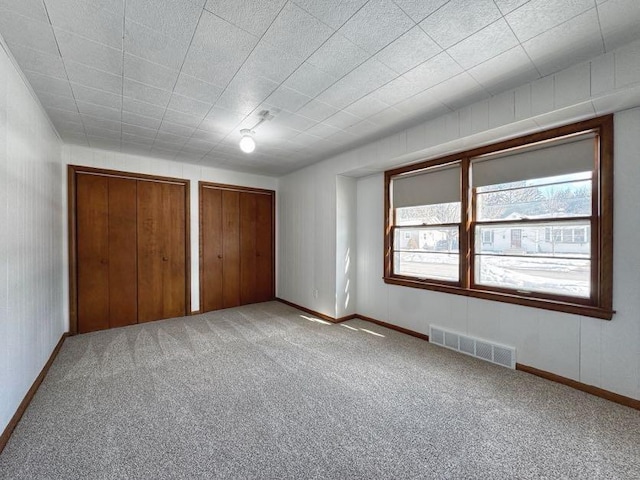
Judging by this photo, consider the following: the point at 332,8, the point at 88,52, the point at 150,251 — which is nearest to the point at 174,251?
the point at 150,251

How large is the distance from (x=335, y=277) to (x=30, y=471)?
343 centimetres

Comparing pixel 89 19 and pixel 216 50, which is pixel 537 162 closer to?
pixel 216 50

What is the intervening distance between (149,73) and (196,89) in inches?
13.8

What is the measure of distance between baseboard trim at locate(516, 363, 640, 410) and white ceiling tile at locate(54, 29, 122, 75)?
431 cm

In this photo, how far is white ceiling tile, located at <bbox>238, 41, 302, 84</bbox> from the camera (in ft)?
6.27

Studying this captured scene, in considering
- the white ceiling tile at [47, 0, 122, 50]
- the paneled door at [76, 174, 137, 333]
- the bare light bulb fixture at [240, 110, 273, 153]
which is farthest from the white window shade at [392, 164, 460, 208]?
the paneled door at [76, 174, 137, 333]

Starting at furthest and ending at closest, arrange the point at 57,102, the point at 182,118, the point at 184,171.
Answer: the point at 184,171 → the point at 182,118 → the point at 57,102

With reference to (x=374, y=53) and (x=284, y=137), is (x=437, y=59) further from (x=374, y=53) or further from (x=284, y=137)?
(x=284, y=137)

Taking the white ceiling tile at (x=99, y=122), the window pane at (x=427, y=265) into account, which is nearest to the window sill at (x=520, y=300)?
the window pane at (x=427, y=265)

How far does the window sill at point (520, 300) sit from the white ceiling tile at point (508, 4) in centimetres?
236

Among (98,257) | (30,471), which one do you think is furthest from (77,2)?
(98,257)

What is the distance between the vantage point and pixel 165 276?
14.9ft

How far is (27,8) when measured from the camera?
1536 mm

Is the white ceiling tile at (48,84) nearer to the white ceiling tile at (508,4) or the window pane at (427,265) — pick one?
the white ceiling tile at (508,4)
